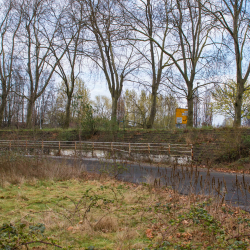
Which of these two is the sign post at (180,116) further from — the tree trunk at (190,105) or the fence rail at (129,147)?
the fence rail at (129,147)

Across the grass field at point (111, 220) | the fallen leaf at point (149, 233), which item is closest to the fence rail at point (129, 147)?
the grass field at point (111, 220)

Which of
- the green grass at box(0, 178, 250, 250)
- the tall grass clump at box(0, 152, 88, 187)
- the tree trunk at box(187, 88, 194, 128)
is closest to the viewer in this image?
the green grass at box(0, 178, 250, 250)

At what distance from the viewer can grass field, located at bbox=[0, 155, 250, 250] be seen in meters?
3.79

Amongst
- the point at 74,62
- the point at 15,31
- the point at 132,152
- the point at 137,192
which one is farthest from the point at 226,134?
the point at 15,31

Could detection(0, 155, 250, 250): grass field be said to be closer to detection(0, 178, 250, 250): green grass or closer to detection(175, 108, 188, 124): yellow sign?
detection(0, 178, 250, 250): green grass

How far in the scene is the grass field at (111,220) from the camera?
3.79 metres

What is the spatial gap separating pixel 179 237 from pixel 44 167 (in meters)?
6.87

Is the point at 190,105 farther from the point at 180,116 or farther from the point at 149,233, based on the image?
the point at 149,233

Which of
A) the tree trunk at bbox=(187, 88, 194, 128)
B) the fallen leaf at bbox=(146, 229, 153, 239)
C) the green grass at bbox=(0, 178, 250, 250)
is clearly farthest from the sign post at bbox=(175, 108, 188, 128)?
the fallen leaf at bbox=(146, 229, 153, 239)

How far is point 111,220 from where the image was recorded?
4750 mm

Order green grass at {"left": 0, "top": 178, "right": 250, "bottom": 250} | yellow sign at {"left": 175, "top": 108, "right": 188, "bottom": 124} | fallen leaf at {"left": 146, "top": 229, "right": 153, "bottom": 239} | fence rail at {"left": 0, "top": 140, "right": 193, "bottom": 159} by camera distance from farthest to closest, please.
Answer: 1. yellow sign at {"left": 175, "top": 108, "right": 188, "bottom": 124}
2. fence rail at {"left": 0, "top": 140, "right": 193, "bottom": 159}
3. fallen leaf at {"left": 146, "top": 229, "right": 153, "bottom": 239}
4. green grass at {"left": 0, "top": 178, "right": 250, "bottom": 250}

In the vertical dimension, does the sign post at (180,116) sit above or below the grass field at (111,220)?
above

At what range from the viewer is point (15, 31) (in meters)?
31.1

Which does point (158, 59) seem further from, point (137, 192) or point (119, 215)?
point (119, 215)
